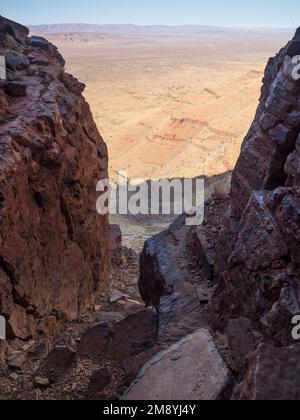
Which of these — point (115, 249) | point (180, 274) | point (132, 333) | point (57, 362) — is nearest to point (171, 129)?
point (115, 249)

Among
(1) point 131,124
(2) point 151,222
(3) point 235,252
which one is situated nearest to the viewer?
(3) point 235,252

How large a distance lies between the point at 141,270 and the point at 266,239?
4.79 m

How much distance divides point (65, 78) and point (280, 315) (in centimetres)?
652

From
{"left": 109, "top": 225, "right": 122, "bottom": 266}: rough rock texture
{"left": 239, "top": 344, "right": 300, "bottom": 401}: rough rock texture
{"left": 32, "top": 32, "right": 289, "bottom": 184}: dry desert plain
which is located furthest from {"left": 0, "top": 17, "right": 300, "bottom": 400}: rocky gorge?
{"left": 32, "top": 32, "right": 289, "bottom": 184}: dry desert plain

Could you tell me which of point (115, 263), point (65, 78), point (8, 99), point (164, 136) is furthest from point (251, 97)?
point (8, 99)

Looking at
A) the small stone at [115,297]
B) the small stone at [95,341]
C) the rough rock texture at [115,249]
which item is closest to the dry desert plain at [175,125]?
the rough rock texture at [115,249]

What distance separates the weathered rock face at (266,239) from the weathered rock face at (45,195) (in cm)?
259

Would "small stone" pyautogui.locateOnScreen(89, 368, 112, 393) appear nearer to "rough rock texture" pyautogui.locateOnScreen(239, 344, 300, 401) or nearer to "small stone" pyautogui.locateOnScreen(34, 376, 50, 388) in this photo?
"small stone" pyautogui.locateOnScreen(34, 376, 50, 388)

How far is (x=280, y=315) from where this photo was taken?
4664 millimetres

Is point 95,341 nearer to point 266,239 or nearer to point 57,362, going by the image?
point 57,362

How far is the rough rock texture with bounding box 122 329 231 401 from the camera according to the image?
440cm

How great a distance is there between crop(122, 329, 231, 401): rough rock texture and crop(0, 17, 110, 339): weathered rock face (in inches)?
90.5

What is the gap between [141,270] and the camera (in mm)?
9758
